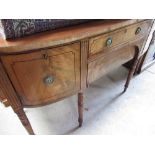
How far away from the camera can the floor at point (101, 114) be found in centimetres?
115

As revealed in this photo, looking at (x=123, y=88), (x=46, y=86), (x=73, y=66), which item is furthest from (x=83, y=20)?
(x=123, y=88)

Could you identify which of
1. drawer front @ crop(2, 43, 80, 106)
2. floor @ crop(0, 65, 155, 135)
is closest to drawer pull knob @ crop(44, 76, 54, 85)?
drawer front @ crop(2, 43, 80, 106)

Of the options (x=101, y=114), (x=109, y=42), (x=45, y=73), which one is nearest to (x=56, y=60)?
(x=45, y=73)

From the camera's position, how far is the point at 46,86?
27.2 inches

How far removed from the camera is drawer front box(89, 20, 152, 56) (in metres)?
0.68

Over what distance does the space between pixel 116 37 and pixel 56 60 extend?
323 millimetres

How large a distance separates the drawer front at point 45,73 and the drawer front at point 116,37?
3.4 inches

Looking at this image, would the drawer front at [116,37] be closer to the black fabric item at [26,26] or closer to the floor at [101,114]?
the black fabric item at [26,26]

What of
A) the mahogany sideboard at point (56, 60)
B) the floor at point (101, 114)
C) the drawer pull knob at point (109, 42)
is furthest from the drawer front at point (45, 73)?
the floor at point (101, 114)

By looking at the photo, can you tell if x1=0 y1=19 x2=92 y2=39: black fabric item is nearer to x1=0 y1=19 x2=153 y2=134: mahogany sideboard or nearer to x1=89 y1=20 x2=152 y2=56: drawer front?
x1=0 y1=19 x2=153 y2=134: mahogany sideboard

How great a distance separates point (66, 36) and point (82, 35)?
64mm

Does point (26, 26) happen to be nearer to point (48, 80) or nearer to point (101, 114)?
point (48, 80)
